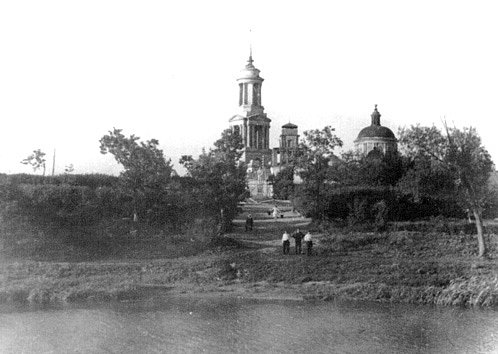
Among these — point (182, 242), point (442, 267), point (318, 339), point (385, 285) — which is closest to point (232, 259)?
point (182, 242)

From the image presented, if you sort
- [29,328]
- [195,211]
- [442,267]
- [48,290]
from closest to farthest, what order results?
[29,328], [48,290], [442,267], [195,211]

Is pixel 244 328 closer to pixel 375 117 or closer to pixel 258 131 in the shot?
pixel 258 131

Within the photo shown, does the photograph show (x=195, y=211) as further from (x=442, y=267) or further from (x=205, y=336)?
(x=205, y=336)

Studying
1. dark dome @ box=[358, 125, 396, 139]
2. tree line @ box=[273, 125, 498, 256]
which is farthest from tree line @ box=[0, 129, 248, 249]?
dark dome @ box=[358, 125, 396, 139]

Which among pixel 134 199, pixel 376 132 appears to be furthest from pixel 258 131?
pixel 134 199

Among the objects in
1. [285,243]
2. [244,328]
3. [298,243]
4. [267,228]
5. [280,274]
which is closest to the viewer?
[244,328]

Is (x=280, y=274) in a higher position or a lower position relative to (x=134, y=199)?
lower
